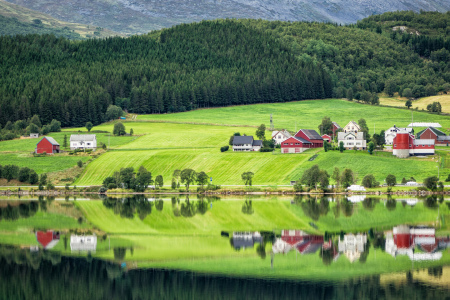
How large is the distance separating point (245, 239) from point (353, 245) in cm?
1015

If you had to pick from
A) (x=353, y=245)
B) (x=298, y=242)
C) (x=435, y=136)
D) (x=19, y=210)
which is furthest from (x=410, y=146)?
(x=19, y=210)

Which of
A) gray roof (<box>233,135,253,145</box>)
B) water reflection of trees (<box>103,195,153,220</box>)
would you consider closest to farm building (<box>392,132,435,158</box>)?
gray roof (<box>233,135,253,145</box>)

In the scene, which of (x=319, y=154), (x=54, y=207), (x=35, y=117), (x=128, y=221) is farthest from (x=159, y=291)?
(x=35, y=117)

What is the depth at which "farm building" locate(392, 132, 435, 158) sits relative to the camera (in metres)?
121

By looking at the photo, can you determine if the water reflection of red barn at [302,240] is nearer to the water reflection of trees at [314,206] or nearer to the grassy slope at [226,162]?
the water reflection of trees at [314,206]

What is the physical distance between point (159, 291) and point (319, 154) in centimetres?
8463

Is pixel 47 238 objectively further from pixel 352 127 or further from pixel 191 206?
pixel 352 127

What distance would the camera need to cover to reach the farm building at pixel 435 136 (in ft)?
425

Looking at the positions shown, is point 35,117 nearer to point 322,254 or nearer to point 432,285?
point 322,254

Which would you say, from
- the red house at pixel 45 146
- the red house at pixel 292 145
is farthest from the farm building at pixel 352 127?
the red house at pixel 45 146

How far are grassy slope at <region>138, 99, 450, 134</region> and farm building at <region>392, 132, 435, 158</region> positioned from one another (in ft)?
112

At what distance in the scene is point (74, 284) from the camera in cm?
4256

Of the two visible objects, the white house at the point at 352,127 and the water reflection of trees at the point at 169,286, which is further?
the white house at the point at 352,127

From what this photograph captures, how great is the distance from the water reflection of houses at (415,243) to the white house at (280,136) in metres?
78.2
